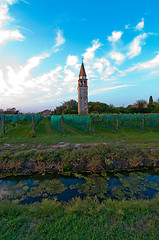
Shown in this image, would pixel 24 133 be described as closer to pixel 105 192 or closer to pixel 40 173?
pixel 40 173

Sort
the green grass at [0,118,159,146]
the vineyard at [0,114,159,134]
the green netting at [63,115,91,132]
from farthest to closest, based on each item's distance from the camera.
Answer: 1. the vineyard at [0,114,159,134]
2. the green netting at [63,115,91,132]
3. the green grass at [0,118,159,146]

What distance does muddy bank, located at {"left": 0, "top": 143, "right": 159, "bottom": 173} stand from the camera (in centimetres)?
579

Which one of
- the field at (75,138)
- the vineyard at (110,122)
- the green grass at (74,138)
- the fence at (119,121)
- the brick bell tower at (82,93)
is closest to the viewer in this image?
the field at (75,138)

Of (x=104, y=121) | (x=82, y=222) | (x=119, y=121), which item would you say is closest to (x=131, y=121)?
(x=119, y=121)

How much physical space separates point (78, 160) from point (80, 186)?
4.97ft

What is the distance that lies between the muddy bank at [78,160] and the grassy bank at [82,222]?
267 centimetres

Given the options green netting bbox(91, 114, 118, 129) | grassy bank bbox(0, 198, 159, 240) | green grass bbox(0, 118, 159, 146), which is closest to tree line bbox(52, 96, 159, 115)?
green netting bbox(91, 114, 118, 129)

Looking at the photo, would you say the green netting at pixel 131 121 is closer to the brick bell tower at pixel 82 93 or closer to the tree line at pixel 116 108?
the brick bell tower at pixel 82 93

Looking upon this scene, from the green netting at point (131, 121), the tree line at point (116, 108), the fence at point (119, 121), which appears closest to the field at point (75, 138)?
the fence at point (119, 121)

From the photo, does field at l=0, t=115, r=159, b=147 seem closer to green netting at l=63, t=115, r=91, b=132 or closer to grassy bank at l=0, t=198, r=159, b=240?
green netting at l=63, t=115, r=91, b=132

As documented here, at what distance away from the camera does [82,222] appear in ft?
8.23

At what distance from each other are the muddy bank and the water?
41 cm

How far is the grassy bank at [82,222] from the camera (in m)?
2.22

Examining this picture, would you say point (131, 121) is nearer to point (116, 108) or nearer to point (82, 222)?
point (82, 222)
